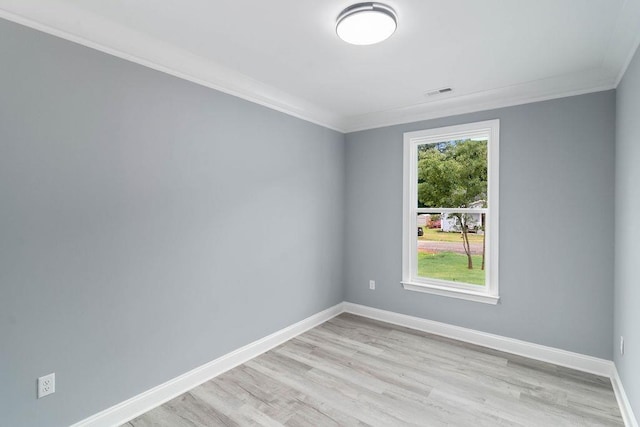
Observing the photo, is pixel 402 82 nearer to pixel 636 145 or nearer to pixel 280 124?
pixel 280 124

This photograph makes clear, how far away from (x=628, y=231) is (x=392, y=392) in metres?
2.01

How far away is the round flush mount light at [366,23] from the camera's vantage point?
6.09 ft

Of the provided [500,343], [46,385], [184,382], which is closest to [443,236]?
[500,343]

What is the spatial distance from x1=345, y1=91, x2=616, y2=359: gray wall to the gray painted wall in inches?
5.1

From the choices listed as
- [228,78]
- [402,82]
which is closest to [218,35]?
[228,78]

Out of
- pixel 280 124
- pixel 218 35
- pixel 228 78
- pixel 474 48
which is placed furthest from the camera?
pixel 280 124

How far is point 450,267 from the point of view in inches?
144

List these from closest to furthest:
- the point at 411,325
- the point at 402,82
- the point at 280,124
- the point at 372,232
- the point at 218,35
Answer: the point at 218,35, the point at 402,82, the point at 280,124, the point at 411,325, the point at 372,232

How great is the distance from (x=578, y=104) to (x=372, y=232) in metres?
2.37

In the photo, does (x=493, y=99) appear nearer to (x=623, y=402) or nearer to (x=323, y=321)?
(x=623, y=402)

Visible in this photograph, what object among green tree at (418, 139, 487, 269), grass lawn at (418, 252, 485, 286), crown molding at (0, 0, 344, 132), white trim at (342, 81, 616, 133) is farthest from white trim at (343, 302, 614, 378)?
crown molding at (0, 0, 344, 132)

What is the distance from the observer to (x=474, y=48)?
2.33m

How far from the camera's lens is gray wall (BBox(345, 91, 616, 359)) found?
2738mm

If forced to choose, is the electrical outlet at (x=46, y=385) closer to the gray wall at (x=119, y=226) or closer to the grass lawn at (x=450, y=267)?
the gray wall at (x=119, y=226)
